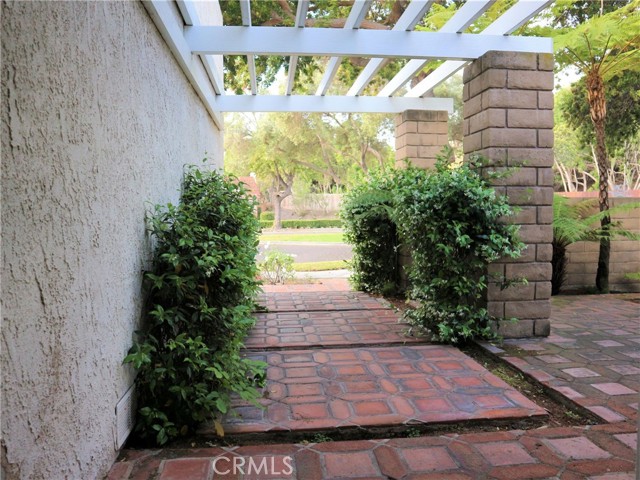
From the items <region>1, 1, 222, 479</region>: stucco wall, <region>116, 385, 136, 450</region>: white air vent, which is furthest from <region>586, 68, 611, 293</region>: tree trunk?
<region>116, 385, 136, 450</region>: white air vent

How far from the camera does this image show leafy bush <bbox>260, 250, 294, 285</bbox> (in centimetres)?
823

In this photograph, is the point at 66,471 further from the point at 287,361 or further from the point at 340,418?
the point at 287,361

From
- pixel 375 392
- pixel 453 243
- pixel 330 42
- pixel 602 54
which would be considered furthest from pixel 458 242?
pixel 602 54

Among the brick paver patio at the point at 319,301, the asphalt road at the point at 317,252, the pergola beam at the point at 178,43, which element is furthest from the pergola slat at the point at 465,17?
the asphalt road at the point at 317,252

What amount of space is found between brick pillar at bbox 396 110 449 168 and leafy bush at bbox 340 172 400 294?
1.83 feet

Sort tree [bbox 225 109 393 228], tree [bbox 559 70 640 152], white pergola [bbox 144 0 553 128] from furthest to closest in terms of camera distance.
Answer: tree [bbox 225 109 393 228] < tree [bbox 559 70 640 152] < white pergola [bbox 144 0 553 128]

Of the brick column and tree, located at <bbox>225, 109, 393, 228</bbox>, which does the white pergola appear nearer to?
the brick column

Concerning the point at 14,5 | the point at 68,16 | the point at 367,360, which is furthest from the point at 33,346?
the point at 367,360

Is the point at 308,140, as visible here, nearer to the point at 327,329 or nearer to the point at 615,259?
the point at 615,259

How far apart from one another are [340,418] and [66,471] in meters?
1.37

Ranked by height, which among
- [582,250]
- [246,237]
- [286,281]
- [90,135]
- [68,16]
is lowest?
[286,281]

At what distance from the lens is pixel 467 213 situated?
3742 mm

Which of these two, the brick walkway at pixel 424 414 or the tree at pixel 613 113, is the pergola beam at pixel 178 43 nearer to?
the brick walkway at pixel 424 414

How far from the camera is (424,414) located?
252 cm
